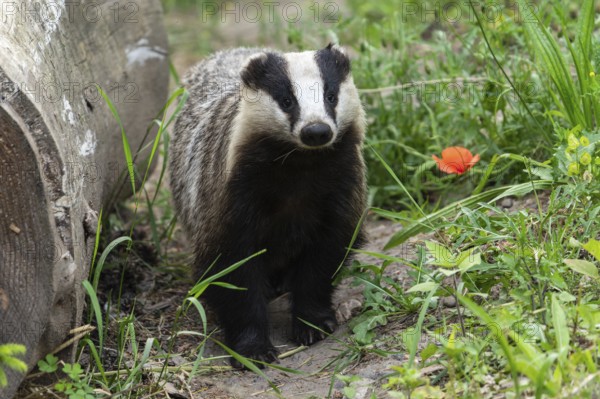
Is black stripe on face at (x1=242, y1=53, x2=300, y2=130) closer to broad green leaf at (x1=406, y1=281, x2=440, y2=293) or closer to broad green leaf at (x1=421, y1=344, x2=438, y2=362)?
broad green leaf at (x1=406, y1=281, x2=440, y2=293)

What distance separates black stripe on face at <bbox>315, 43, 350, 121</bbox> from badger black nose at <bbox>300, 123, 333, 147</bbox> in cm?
14

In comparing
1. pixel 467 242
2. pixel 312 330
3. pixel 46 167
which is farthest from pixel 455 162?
pixel 46 167

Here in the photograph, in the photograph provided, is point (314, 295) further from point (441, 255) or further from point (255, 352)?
point (441, 255)

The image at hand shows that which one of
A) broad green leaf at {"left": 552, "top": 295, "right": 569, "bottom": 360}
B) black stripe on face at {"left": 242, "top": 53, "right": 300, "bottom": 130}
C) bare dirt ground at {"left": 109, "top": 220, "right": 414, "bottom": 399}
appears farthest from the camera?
black stripe on face at {"left": 242, "top": 53, "right": 300, "bottom": 130}

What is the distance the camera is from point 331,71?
161 inches

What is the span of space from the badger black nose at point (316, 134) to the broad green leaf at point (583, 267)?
110 centimetres

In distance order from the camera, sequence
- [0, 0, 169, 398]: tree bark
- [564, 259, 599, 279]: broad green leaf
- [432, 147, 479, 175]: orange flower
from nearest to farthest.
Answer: [0, 0, 169, 398]: tree bark
[564, 259, 599, 279]: broad green leaf
[432, 147, 479, 175]: orange flower

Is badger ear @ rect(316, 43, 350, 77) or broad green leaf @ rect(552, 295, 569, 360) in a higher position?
badger ear @ rect(316, 43, 350, 77)

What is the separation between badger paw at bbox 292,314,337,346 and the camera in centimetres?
434

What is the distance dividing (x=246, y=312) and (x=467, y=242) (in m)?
1.08

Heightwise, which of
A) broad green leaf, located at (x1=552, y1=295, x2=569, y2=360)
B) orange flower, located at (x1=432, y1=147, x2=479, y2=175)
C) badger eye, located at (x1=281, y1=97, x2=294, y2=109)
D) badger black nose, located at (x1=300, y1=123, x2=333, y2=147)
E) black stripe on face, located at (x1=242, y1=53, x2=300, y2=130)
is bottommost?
broad green leaf, located at (x1=552, y1=295, x2=569, y2=360)

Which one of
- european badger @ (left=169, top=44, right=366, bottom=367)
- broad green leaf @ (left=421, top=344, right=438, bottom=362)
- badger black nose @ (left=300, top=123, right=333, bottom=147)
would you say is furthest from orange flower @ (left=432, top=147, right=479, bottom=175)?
broad green leaf @ (left=421, top=344, right=438, bottom=362)

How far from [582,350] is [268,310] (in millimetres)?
1970

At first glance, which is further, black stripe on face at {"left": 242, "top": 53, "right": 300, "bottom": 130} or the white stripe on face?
black stripe on face at {"left": 242, "top": 53, "right": 300, "bottom": 130}
